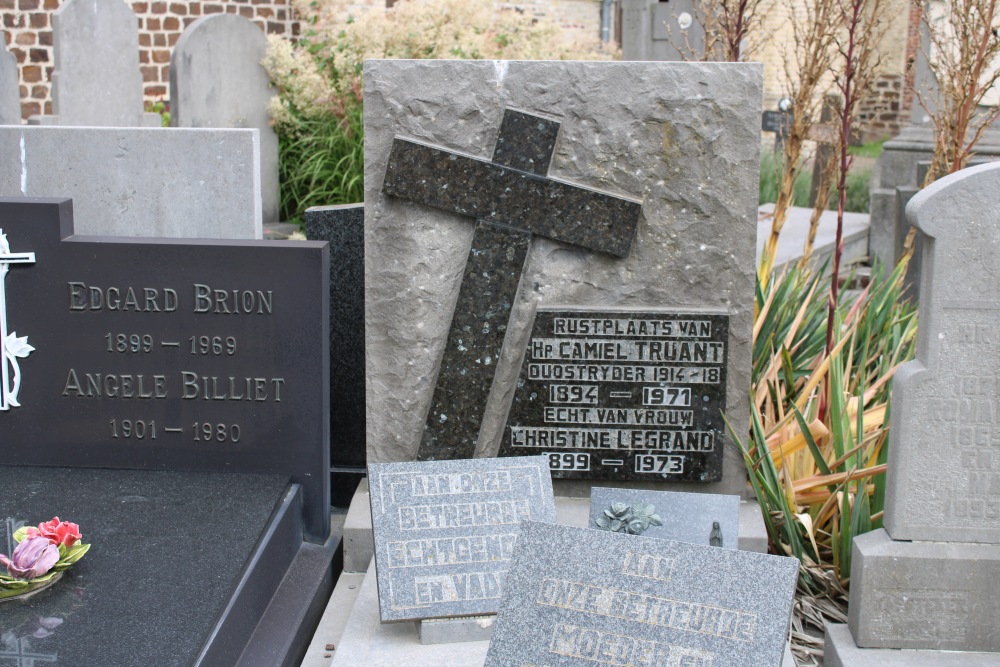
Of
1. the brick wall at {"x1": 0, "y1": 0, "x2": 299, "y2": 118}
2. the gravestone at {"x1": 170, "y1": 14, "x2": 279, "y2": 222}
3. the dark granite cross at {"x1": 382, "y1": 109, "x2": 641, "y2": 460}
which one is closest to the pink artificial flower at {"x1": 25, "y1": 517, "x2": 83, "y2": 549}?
the dark granite cross at {"x1": 382, "y1": 109, "x2": 641, "y2": 460}

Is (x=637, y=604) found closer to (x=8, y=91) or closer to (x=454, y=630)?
(x=454, y=630)

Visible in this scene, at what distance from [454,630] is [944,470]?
56.7 inches

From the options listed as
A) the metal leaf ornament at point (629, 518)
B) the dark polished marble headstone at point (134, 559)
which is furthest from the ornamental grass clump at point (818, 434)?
the dark polished marble headstone at point (134, 559)

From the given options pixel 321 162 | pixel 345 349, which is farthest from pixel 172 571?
pixel 321 162

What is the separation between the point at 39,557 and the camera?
2.77 meters

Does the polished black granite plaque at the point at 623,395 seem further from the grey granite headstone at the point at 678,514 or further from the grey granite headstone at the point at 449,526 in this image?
the grey granite headstone at the point at 678,514

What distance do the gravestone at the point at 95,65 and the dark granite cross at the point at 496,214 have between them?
504cm

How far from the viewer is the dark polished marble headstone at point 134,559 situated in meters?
2.56

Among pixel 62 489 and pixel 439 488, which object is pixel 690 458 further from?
pixel 62 489

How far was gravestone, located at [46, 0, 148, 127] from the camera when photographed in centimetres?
742

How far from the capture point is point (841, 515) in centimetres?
334

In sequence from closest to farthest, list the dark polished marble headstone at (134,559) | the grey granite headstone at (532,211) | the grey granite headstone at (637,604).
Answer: the grey granite headstone at (637,604), the dark polished marble headstone at (134,559), the grey granite headstone at (532,211)

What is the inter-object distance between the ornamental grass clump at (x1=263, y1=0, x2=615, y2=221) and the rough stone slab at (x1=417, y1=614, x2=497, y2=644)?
6.05 meters

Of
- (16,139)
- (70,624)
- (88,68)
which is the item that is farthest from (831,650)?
(88,68)
